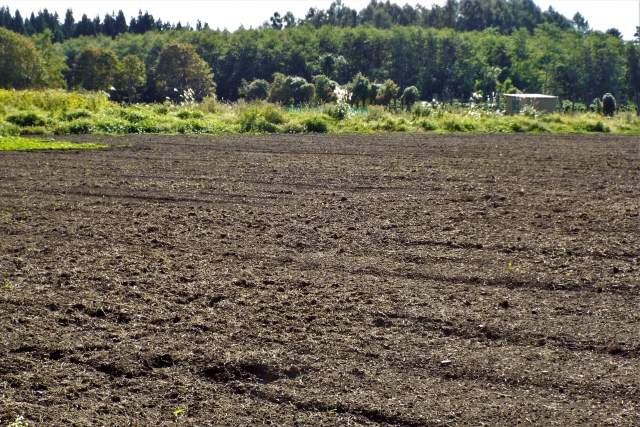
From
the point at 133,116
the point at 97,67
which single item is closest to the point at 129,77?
the point at 97,67

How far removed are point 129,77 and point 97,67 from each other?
3.82 m

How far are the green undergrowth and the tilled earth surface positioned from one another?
13.0 metres

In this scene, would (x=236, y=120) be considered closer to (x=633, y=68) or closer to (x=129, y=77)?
(x=129, y=77)

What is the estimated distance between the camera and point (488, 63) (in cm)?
10988

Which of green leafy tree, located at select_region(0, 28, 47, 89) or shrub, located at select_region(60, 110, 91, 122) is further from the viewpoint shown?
green leafy tree, located at select_region(0, 28, 47, 89)

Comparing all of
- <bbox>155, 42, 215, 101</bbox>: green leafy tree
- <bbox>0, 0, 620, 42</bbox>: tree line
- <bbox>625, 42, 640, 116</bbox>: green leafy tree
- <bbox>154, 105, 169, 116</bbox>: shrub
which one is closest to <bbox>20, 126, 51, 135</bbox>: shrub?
<bbox>154, 105, 169, 116</bbox>: shrub

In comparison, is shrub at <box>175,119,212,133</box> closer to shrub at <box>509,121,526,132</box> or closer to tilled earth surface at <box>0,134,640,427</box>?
shrub at <box>509,121,526,132</box>

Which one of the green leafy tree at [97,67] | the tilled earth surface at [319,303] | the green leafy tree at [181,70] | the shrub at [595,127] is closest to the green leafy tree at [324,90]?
the shrub at [595,127]

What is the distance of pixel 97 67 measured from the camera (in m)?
84.1

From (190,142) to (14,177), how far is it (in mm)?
8161

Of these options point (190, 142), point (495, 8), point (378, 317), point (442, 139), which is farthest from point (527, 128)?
point (495, 8)

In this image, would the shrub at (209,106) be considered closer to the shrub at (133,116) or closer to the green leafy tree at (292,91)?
the shrub at (133,116)

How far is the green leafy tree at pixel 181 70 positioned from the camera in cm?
8269

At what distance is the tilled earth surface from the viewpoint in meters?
4.25
